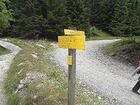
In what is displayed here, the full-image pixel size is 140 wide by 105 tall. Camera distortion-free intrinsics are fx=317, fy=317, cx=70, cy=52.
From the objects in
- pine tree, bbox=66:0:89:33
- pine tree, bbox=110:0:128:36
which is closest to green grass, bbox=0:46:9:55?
pine tree, bbox=66:0:89:33

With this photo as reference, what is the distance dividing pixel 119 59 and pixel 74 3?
26.5 meters

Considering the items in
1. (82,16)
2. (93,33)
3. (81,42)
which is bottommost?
(93,33)

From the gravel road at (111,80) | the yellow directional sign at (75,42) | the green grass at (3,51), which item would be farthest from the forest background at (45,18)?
the yellow directional sign at (75,42)

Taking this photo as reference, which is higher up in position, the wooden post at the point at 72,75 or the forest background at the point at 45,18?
the wooden post at the point at 72,75

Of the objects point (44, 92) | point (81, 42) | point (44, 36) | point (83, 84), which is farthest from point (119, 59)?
point (44, 36)

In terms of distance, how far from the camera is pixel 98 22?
206ft

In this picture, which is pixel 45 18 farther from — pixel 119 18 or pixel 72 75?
pixel 72 75

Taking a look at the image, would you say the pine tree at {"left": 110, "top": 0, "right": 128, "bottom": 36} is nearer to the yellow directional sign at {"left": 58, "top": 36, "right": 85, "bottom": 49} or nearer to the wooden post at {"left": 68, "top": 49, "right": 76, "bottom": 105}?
the wooden post at {"left": 68, "top": 49, "right": 76, "bottom": 105}

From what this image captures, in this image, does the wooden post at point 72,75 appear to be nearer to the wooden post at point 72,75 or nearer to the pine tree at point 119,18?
the wooden post at point 72,75

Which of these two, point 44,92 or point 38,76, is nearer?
point 44,92

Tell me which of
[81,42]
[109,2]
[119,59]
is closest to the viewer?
[81,42]

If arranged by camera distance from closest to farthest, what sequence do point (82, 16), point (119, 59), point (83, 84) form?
point (83, 84), point (119, 59), point (82, 16)

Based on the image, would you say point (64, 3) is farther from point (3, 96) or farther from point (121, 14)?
point (3, 96)

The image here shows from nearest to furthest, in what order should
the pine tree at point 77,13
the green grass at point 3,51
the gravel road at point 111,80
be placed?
the gravel road at point 111,80 < the green grass at point 3,51 < the pine tree at point 77,13
